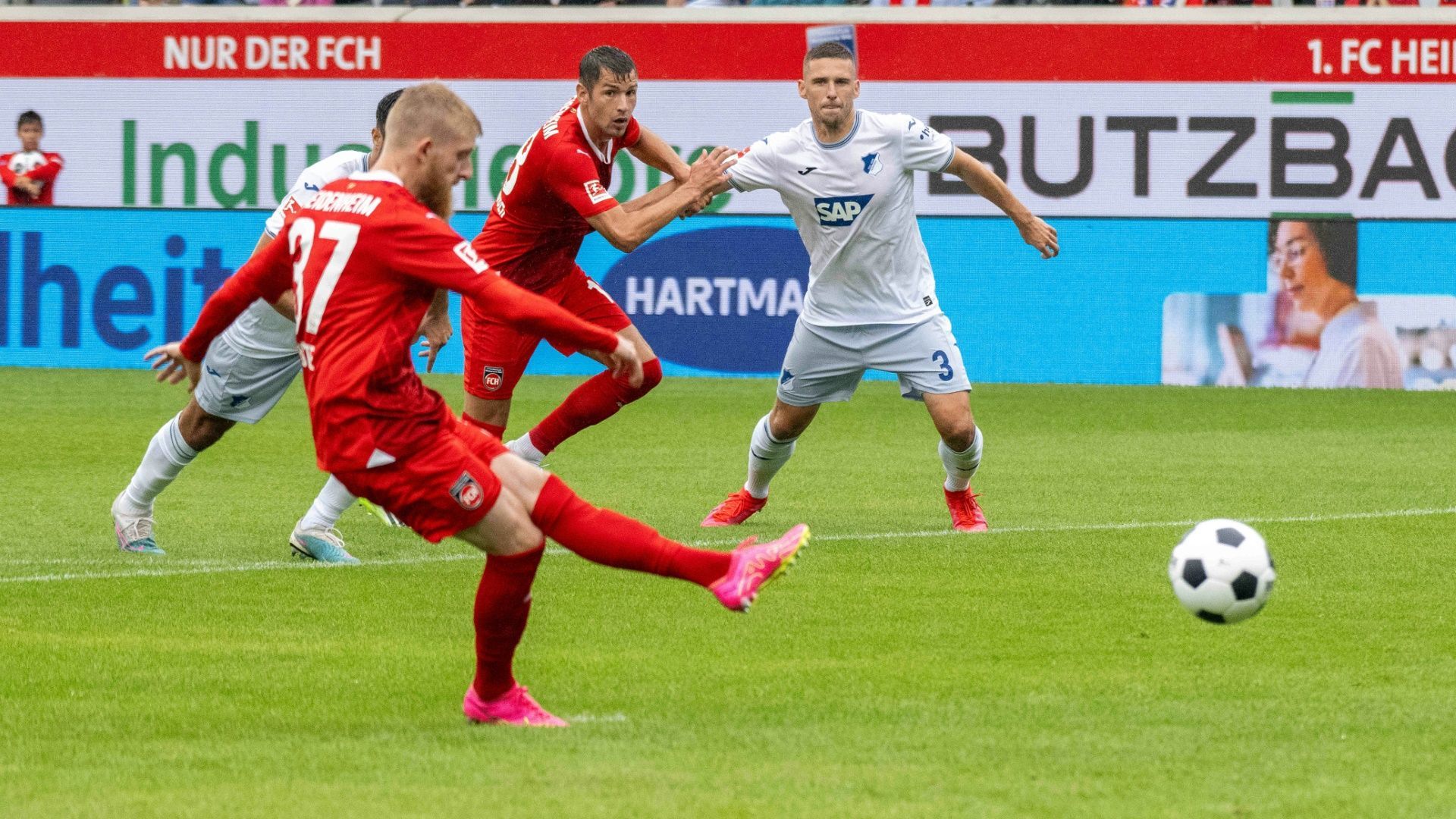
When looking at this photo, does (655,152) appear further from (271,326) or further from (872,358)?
(271,326)

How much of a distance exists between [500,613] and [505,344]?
3.86 metres

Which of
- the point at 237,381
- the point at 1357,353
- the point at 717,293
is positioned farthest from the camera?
the point at 717,293

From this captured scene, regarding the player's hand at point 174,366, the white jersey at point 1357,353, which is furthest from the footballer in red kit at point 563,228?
the white jersey at point 1357,353

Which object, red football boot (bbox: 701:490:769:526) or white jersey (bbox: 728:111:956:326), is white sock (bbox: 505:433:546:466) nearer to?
red football boot (bbox: 701:490:769:526)

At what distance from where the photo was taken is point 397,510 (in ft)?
16.0

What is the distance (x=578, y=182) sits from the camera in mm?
8211

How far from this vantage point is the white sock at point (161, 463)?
7965 mm

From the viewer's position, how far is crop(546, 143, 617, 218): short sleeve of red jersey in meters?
8.15

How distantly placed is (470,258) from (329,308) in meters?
0.38

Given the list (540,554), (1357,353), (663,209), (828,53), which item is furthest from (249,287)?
(1357,353)

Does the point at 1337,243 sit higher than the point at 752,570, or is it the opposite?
the point at 1337,243

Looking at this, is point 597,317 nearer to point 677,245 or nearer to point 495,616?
point 495,616

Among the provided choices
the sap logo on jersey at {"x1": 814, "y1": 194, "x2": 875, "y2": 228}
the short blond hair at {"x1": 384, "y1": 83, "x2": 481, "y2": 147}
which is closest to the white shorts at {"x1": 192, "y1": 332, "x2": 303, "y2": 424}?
the sap logo on jersey at {"x1": 814, "y1": 194, "x2": 875, "y2": 228}

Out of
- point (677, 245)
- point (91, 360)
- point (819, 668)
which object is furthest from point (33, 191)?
point (819, 668)
